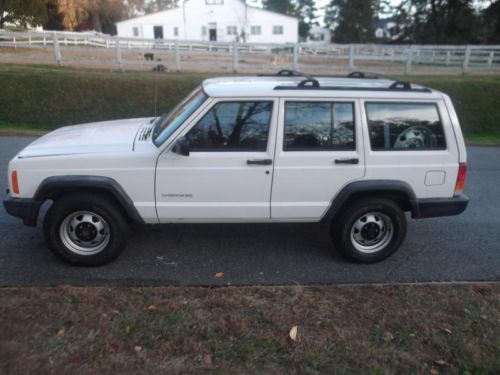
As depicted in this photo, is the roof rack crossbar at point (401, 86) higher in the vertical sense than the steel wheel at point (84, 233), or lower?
higher

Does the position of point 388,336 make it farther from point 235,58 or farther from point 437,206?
point 235,58

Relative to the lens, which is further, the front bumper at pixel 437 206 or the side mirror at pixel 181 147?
the front bumper at pixel 437 206

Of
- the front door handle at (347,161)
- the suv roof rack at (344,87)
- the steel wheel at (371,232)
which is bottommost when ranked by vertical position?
the steel wheel at (371,232)

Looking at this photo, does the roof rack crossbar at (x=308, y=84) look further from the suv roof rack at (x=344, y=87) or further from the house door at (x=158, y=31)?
the house door at (x=158, y=31)

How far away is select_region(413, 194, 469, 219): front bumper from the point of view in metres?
4.64

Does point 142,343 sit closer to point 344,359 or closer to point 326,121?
point 344,359

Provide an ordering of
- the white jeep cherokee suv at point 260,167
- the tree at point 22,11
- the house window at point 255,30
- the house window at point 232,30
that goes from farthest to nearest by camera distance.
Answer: the house window at point 255,30
the house window at point 232,30
the tree at point 22,11
the white jeep cherokee suv at point 260,167

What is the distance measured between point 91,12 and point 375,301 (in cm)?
5023

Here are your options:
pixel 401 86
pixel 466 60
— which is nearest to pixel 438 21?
pixel 466 60

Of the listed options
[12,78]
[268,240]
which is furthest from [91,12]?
[268,240]

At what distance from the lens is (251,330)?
349 cm

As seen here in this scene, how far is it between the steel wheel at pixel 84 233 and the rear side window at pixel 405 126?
275 centimetres

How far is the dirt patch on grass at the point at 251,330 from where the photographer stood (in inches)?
123

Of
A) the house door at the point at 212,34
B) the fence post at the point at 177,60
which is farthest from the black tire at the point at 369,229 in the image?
the house door at the point at 212,34
